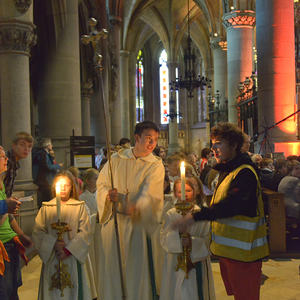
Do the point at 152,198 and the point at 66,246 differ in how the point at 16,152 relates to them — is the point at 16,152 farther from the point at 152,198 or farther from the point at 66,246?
the point at 152,198

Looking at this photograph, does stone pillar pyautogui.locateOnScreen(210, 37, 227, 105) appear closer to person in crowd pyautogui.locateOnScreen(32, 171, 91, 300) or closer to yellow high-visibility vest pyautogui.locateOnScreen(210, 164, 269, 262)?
person in crowd pyautogui.locateOnScreen(32, 171, 91, 300)

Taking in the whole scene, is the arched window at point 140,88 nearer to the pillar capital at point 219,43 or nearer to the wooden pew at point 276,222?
the pillar capital at point 219,43

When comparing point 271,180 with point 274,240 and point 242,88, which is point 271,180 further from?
point 242,88

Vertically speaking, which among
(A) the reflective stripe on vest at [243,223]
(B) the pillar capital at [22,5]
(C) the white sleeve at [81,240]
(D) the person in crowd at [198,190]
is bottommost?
(C) the white sleeve at [81,240]

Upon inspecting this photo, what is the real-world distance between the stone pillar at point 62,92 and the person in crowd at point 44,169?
181 centimetres

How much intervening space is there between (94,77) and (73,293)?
42.0ft

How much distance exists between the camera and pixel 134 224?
11.9ft

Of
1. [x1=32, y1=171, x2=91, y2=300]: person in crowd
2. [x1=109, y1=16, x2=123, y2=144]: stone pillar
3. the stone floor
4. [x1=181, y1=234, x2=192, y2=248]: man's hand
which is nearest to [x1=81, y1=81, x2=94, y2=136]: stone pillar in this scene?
[x1=109, y1=16, x2=123, y2=144]: stone pillar

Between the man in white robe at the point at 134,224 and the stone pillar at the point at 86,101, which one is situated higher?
the stone pillar at the point at 86,101

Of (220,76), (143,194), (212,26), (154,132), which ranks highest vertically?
(212,26)

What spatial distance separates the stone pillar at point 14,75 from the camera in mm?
7012

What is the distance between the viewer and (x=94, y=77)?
15680 millimetres

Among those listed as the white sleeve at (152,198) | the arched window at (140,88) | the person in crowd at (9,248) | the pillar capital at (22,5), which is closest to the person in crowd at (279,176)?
the white sleeve at (152,198)

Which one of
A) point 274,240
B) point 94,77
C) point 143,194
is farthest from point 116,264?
point 94,77
